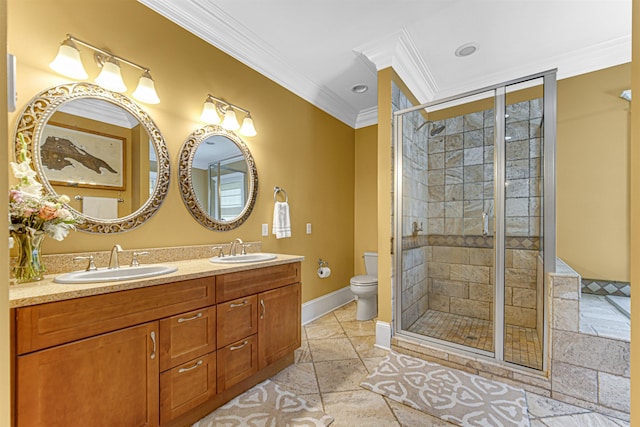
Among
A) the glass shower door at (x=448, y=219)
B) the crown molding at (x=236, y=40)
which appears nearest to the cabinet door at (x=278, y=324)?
the glass shower door at (x=448, y=219)

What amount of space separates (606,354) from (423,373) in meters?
1.08

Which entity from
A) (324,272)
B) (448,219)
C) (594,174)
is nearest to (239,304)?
(324,272)

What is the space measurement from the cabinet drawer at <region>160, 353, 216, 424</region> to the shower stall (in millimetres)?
1618

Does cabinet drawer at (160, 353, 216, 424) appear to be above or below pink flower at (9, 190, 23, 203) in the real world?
below

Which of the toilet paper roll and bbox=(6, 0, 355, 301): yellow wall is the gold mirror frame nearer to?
bbox=(6, 0, 355, 301): yellow wall

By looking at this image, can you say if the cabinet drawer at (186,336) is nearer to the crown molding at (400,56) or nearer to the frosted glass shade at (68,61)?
the frosted glass shade at (68,61)

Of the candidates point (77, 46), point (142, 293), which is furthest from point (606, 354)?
point (77, 46)

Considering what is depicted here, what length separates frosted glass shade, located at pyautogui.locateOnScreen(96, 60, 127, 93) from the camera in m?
1.57

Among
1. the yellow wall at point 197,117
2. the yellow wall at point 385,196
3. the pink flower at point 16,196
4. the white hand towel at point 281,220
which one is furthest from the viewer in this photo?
the white hand towel at point 281,220

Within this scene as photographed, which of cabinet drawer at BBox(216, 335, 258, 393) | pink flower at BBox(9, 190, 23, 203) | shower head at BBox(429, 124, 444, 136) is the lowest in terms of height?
cabinet drawer at BBox(216, 335, 258, 393)

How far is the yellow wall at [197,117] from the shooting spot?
4.72 ft

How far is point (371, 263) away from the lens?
3527mm

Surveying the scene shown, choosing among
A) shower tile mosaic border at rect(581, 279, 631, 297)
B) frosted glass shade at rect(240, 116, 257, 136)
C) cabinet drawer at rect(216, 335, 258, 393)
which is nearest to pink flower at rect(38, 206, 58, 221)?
cabinet drawer at rect(216, 335, 258, 393)

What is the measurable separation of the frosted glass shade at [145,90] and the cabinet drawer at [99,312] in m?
1.20
